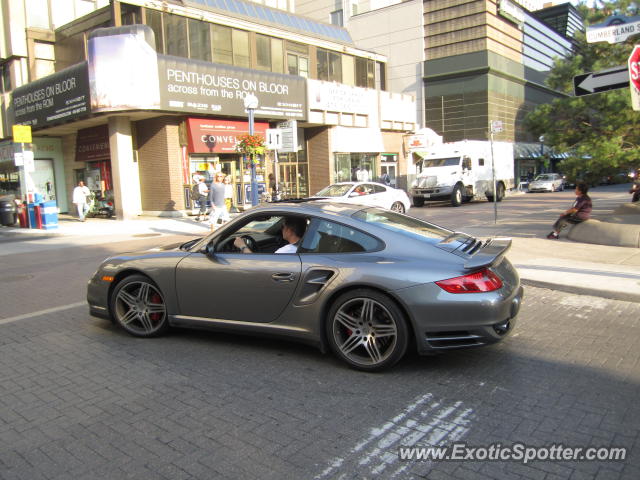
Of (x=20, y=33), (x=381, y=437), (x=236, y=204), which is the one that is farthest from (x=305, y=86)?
(x=381, y=437)

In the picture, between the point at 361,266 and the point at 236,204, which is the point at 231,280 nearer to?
the point at 361,266

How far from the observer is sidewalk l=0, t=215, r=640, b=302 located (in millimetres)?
6961

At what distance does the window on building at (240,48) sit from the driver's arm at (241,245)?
21101 mm

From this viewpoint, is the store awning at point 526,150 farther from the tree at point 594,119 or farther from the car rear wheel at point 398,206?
the tree at point 594,119

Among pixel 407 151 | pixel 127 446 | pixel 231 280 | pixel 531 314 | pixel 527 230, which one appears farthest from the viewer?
pixel 407 151

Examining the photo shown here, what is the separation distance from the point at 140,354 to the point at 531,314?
4336 millimetres

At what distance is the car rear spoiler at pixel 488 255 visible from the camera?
4016 mm

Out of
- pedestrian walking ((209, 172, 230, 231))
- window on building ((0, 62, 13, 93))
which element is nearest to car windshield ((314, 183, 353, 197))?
pedestrian walking ((209, 172, 230, 231))

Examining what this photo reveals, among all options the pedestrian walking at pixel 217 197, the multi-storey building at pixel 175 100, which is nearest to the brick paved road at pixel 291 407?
the pedestrian walking at pixel 217 197

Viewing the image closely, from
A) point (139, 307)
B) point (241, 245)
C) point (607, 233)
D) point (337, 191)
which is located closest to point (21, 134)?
point (337, 191)

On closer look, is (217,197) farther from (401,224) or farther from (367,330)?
(367,330)

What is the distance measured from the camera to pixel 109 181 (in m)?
24.0

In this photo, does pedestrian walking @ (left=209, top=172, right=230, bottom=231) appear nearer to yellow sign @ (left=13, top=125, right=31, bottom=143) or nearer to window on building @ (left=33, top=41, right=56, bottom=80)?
yellow sign @ (left=13, top=125, right=31, bottom=143)

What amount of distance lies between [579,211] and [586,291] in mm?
5070
